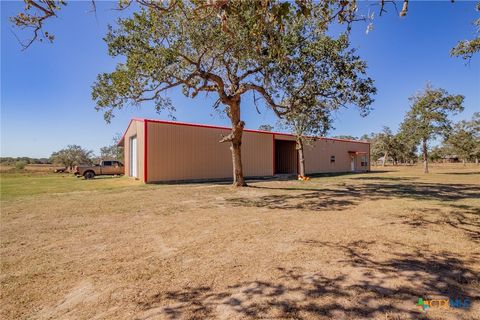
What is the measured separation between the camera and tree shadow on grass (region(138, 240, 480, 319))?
8.30 feet

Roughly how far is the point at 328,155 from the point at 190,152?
18558 millimetres

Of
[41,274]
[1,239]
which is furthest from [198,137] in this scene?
[41,274]

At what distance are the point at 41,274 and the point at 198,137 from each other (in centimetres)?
1514

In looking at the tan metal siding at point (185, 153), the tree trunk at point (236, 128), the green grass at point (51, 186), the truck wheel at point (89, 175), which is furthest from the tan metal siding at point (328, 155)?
the truck wheel at point (89, 175)

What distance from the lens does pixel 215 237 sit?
504 cm

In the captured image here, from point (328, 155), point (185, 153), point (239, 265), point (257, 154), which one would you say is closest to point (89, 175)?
point (185, 153)

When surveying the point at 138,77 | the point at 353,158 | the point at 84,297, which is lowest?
the point at 84,297

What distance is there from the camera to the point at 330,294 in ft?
9.33

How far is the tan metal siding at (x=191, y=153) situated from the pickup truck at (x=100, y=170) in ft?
29.4

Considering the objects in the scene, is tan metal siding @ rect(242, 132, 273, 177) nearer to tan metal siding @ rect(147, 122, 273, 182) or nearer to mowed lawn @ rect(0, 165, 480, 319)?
tan metal siding @ rect(147, 122, 273, 182)

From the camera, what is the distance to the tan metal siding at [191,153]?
16.5 meters

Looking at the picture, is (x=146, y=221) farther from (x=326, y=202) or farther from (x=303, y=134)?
(x=303, y=134)

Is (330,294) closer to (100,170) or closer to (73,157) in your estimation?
(100,170)

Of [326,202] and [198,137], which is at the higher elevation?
[198,137]
